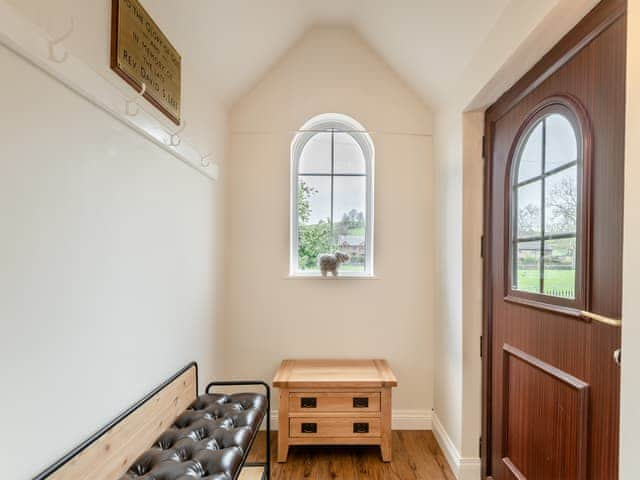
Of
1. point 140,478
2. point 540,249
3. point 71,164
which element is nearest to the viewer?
point 71,164

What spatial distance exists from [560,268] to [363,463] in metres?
1.68

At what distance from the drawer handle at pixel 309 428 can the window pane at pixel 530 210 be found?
1.63 meters

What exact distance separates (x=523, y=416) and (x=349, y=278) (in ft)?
4.52

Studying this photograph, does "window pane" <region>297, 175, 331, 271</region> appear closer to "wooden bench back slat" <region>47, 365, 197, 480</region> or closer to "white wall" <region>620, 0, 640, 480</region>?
"wooden bench back slat" <region>47, 365, 197, 480</region>

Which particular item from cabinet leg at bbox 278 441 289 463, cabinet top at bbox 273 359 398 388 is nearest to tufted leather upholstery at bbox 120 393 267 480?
cabinet top at bbox 273 359 398 388

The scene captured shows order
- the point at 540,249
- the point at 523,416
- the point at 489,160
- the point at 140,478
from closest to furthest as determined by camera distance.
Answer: the point at 140,478 < the point at 540,249 < the point at 523,416 < the point at 489,160

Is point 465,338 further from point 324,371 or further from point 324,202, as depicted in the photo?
point 324,202

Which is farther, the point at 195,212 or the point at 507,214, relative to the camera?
the point at 195,212

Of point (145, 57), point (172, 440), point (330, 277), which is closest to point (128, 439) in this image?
point (172, 440)

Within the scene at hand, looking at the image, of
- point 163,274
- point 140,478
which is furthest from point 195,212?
point 140,478

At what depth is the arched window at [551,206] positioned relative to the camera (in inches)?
52.9

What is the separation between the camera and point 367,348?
277cm

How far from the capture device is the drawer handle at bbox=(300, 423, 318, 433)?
2340mm

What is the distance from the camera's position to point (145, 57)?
152 centimetres
